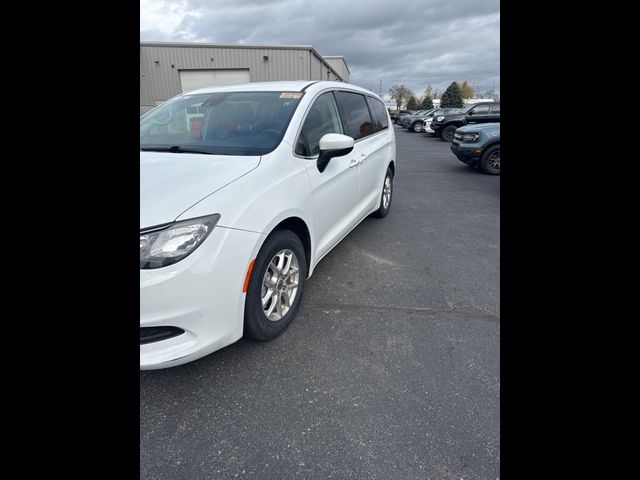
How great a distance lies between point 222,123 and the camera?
105 inches

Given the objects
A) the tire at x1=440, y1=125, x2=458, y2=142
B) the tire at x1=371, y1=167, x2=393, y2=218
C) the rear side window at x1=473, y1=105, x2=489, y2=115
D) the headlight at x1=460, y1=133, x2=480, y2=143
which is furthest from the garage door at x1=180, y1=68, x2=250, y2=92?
the tire at x1=371, y1=167, x2=393, y2=218

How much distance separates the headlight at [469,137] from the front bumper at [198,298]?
784cm

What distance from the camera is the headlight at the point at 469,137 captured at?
794 centimetres

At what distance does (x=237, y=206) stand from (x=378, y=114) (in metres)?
3.40

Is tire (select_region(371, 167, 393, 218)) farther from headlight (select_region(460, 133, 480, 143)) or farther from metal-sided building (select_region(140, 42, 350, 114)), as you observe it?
metal-sided building (select_region(140, 42, 350, 114))

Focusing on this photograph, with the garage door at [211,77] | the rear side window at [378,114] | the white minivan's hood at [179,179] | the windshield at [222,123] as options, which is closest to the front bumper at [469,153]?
the rear side window at [378,114]

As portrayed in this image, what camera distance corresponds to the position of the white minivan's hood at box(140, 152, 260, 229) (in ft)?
5.33

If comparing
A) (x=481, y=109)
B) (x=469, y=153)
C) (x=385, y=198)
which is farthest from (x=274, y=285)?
(x=481, y=109)

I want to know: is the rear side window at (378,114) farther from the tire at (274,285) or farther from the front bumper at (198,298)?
the front bumper at (198,298)

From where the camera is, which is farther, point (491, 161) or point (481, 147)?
point (491, 161)

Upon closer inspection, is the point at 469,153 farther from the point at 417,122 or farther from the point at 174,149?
the point at 417,122
